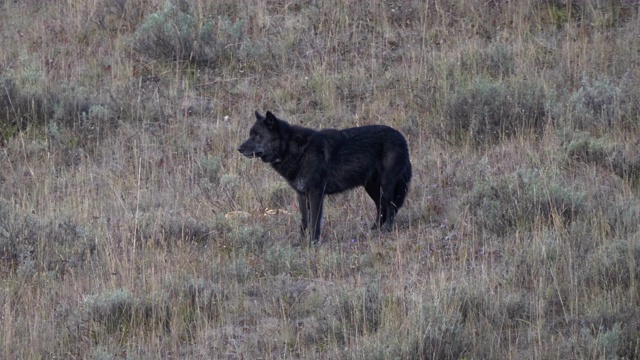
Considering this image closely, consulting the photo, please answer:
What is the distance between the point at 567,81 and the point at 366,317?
6555 mm

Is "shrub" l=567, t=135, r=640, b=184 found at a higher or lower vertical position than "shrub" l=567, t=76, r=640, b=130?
lower

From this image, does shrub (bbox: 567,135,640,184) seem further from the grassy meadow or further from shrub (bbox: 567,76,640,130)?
shrub (bbox: 567,76,640,130)

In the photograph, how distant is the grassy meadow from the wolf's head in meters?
0.62

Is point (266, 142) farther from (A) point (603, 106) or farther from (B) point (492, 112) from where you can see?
(A) point (603, 106)

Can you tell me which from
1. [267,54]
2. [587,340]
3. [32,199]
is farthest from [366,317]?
[267,54]

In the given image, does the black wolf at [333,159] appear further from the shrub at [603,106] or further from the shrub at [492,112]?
the shrub at [603,106]

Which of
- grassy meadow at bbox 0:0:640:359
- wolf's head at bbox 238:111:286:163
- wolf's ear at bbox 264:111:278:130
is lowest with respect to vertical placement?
grassy meadow at bbox 0:0:640:359

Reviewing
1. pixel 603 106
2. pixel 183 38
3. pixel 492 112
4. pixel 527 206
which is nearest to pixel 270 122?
pixel 527 206

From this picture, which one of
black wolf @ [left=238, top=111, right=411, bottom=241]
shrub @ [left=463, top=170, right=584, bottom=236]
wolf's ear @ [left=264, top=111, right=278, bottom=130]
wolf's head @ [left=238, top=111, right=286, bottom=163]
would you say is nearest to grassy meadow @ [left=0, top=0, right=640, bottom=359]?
shrub @ [left=463, top=170, right=584, bottom=236]

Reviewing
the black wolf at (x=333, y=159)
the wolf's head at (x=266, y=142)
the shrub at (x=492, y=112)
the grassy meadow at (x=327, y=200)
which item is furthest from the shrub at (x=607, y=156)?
the wolf's head at (x=266, y=142)

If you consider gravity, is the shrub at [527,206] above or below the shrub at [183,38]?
below

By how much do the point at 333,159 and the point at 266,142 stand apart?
64cm

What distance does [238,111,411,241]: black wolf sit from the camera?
918 cm

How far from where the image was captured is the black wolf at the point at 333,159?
9.18 metres
